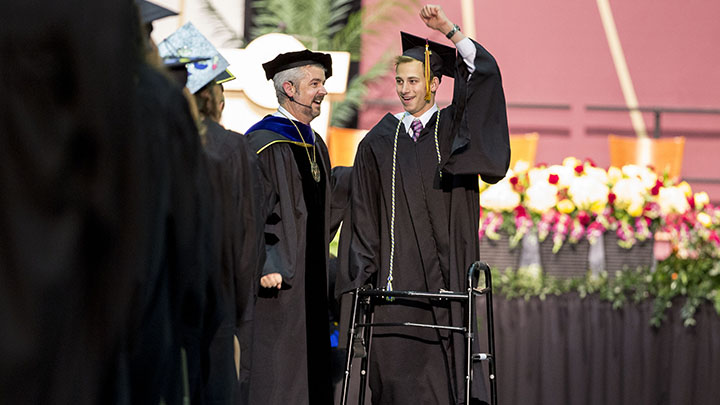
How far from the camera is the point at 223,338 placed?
2146 mm

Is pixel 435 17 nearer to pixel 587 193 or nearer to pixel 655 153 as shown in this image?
pixel 587 193

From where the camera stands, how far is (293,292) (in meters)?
4.39

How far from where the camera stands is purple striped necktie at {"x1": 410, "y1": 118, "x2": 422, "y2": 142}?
4.40 meters

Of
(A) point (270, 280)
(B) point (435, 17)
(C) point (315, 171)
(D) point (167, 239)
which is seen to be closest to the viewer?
(D) point (167, 239)

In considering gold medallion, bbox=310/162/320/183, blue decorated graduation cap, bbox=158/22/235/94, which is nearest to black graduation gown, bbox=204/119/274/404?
blue decorated graduation cap, bbox=158/22/235/94

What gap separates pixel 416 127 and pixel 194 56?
1.66m

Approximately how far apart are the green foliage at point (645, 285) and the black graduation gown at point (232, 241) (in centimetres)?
188

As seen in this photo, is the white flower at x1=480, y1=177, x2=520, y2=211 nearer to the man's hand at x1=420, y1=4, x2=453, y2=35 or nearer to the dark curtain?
the dark curtain

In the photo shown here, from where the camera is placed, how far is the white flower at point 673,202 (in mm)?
5367

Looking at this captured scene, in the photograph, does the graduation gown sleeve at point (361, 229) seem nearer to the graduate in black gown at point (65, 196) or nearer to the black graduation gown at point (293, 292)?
the black graduation gown at point (293, 292)

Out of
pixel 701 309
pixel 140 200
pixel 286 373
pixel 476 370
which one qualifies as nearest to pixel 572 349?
pixel 701 309

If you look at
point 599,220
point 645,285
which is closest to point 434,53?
point 599,220

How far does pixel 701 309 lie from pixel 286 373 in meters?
2.38

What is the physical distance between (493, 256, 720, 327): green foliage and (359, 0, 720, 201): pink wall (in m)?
5.33
